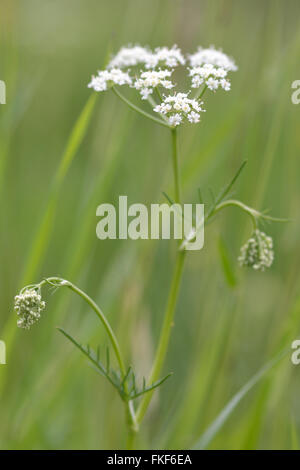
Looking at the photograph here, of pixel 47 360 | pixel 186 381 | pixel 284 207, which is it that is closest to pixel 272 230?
pixel 284 207

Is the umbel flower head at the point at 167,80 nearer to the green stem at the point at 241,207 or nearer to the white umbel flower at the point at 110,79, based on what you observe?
the white umbel flower at the point at 110,79

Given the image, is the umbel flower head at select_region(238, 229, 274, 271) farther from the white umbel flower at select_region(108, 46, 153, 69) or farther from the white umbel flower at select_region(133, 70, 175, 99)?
the white umbel flower at select_region(108, 46, 153, 69)

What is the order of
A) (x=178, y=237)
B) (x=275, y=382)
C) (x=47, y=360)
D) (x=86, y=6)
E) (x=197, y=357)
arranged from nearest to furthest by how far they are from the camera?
(x=178, y=237) → (x=275, y=382) → (x=47, y=360) → (x=197, y=357) → (x=86, y=6)

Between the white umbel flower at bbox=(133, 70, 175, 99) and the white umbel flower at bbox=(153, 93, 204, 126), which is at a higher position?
the white umbel flower at bbox=(133, 70, 175, 99)

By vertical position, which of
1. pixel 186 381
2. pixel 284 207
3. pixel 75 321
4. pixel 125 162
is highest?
pixel 125 162

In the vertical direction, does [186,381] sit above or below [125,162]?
below

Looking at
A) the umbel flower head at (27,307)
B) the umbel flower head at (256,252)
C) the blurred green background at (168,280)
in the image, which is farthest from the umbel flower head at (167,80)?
the umbel flower head at (27,307)

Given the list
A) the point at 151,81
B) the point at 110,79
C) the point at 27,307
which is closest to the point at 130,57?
the point at 110,79

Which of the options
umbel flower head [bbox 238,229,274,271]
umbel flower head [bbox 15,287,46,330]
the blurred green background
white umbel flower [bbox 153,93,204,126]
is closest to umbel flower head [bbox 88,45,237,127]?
white umbel flower [bbox 153,93,204,126]

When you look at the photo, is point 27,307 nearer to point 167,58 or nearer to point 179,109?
point 179,109
